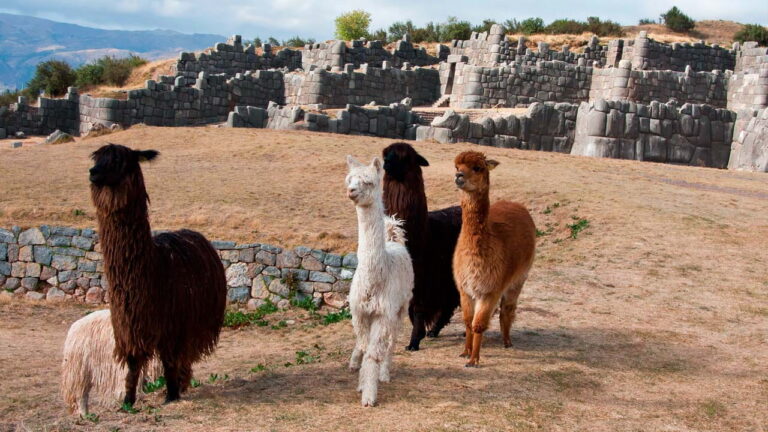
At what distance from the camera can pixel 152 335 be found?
5.85 meters

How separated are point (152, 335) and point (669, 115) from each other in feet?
64.9

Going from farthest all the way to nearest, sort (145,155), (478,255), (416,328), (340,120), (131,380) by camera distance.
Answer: (340,120) < (416,328) < (478,255) < (131,380) < (145,155)

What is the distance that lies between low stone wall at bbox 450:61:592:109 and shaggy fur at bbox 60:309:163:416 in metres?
22.1

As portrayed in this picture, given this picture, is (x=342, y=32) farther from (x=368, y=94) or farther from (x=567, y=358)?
(x=567, y=358)

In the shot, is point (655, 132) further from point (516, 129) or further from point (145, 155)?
point (145, 155)

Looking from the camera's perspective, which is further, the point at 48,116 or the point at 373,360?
the point at 48,116

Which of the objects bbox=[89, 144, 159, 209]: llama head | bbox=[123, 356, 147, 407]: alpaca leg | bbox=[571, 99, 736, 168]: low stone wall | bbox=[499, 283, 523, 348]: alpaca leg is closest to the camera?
bbox=[89, 144, 159, 209]: llama head

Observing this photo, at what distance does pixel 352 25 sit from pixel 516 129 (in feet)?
106

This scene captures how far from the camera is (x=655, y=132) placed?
22.7 meters

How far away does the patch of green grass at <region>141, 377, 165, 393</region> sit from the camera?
21.1 ft

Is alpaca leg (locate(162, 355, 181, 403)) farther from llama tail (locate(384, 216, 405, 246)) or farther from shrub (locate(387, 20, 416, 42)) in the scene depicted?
shrub (locate(387, 20, 416, 42))

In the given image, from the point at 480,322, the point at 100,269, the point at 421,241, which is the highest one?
the point at 421,241

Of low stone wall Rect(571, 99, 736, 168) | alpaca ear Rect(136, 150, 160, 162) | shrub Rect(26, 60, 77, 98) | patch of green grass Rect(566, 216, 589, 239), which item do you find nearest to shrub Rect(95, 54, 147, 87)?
Result: shrub Rect(26, 60, 77, 98)

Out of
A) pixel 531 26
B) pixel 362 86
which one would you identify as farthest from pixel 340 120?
pixel 531 26
